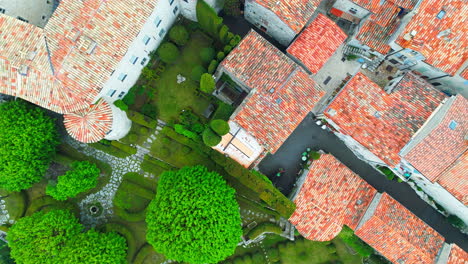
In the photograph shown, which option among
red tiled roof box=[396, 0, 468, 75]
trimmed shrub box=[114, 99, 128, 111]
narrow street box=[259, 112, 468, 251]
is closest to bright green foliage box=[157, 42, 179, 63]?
trimmed shrub box=[114, 99, 128, 111]

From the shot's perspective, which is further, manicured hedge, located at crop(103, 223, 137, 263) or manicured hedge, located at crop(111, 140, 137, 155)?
manicured hedge, located at crop(103, 223, 137, 263)

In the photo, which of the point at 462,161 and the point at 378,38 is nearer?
the point at 462,161

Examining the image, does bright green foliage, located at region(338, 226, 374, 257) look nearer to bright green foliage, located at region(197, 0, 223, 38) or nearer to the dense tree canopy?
the dense tree canopy

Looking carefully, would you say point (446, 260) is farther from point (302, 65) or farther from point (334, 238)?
point (302, 65)

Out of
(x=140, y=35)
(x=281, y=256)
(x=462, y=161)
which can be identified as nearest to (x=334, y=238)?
(x=281, y=256)

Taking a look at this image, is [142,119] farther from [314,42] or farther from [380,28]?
[380,28]

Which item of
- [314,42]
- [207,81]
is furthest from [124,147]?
[314,42]
